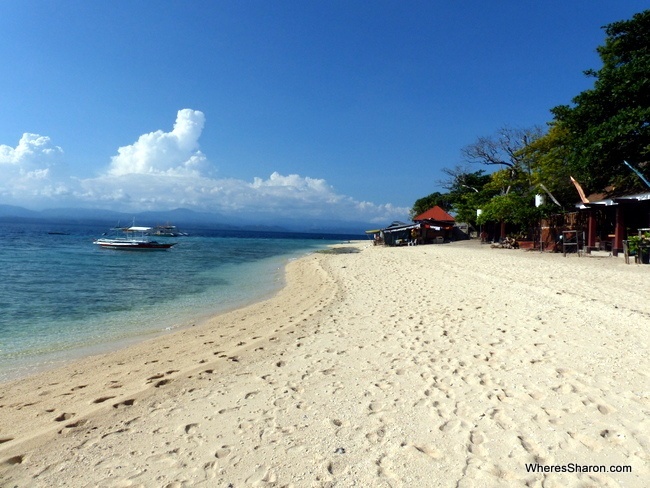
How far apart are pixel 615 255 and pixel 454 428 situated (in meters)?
17.0

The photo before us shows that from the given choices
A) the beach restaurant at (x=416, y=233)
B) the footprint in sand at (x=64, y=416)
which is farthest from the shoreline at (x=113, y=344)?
the beach restaurant at (x=416, y=233)

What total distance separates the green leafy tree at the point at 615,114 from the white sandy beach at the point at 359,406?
11589mm

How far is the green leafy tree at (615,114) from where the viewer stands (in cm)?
1567

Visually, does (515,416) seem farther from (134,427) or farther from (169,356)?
(169,356)

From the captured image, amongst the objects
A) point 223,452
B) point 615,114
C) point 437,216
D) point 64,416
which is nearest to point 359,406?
point 223,452

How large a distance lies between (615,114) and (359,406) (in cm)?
1974

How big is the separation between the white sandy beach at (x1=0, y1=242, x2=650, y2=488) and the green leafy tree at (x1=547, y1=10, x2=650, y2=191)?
11.6 metres

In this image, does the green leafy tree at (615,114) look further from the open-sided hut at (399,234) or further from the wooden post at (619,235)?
the open-sided hut at (399,234)

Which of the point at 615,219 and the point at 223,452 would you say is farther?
the point at 615,219

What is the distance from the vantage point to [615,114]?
1711 cm

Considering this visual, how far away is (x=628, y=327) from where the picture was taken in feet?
20.1

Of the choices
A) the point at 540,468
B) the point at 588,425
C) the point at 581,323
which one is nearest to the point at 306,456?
the point at 540,468

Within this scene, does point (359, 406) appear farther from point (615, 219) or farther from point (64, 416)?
point (615, 219)

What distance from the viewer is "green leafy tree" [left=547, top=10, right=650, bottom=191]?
51.4 ft
